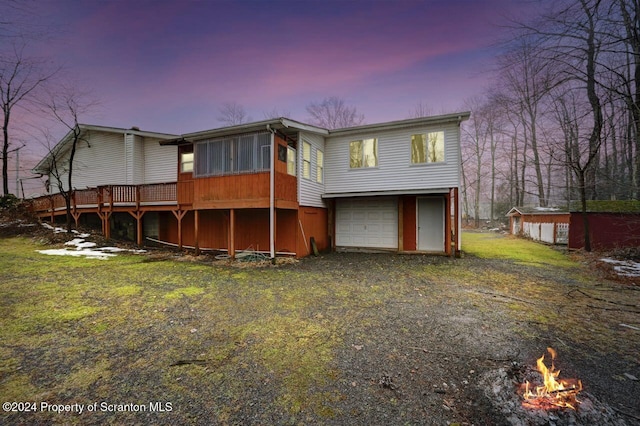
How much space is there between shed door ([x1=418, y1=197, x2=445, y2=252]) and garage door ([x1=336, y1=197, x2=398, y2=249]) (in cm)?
106

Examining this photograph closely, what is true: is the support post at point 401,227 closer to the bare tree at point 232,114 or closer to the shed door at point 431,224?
the shed door at point 431,224

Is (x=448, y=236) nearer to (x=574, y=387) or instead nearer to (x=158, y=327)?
(x=574, y=387)

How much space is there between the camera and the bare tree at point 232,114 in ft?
91.6

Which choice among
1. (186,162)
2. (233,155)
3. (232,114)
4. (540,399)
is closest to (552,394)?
(540,399)

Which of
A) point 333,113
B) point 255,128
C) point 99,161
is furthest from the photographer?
point 333,113

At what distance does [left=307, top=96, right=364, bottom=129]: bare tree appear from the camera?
90.7 feet

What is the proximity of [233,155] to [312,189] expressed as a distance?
3556mm

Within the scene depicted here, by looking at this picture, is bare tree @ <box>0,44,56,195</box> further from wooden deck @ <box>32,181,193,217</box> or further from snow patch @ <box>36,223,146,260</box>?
snow patch @ <box>36,223,146,260</box>

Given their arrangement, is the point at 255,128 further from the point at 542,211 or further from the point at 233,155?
the point at 542,211

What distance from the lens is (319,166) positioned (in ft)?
39.2

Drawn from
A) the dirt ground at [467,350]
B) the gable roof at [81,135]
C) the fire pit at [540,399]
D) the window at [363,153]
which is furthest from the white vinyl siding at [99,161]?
the fire pit at [540,399]

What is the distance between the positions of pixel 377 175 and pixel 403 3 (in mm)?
6793

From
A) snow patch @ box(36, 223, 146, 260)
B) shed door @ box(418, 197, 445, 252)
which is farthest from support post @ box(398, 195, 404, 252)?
snow patch @ box(36, 223, 146, 260)

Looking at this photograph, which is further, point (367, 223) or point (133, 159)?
point (133, 159)
